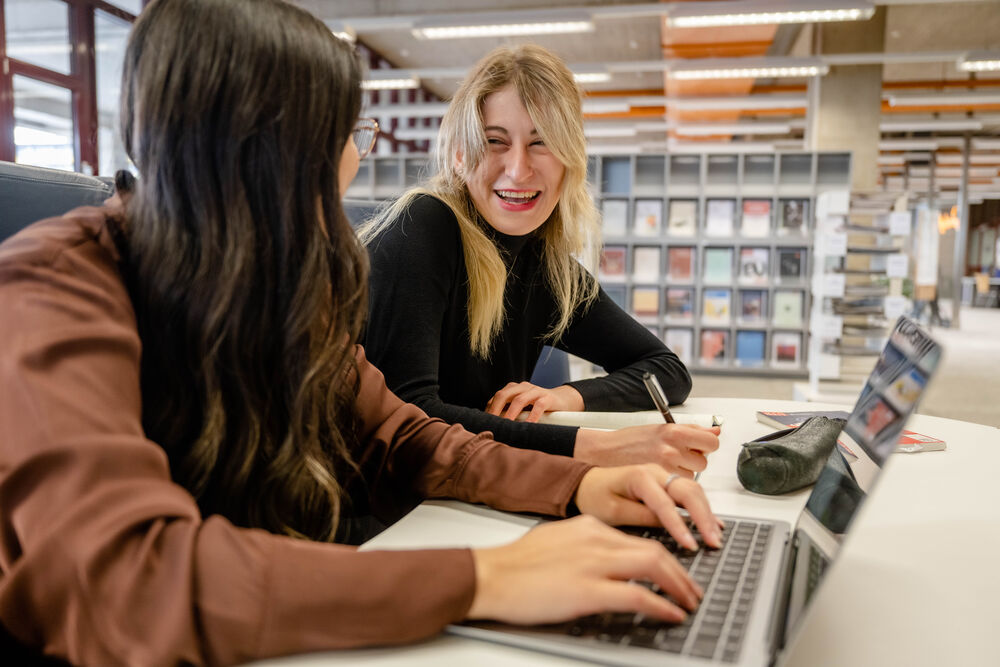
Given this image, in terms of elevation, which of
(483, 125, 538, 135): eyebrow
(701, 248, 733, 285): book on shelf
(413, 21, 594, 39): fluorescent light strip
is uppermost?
(413, 21, 594, 39): fluorescent light strip

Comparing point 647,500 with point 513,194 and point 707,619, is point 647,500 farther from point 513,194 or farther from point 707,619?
point 513,194

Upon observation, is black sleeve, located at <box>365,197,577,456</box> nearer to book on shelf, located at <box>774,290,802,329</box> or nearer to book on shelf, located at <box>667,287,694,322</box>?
book on shelf, located at <box>667,287,694,322</box>

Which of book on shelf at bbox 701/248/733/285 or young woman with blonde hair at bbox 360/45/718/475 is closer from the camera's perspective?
young woman with blonde hair at bbox 360/45/718/475

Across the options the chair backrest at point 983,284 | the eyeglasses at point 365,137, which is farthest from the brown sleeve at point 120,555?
the chair backrest at point 983,284

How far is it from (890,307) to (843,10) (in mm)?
2280

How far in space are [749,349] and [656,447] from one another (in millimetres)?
6100

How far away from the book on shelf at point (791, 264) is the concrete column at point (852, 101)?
1361 millimetres

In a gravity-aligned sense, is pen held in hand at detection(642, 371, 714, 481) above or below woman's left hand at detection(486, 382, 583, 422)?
above

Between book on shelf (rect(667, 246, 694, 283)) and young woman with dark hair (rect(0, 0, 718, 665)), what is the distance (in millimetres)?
6111

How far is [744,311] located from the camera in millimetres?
6680

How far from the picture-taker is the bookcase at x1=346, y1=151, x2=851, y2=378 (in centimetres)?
657

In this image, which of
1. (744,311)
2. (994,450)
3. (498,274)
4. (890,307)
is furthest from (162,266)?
(744,311)

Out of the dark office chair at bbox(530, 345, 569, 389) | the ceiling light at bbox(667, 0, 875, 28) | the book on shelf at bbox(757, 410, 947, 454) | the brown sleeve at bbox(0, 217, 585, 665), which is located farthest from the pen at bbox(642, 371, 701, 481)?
the ceiling light at bbox(667, 0, 875, 28)

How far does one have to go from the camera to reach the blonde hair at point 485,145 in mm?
1387
